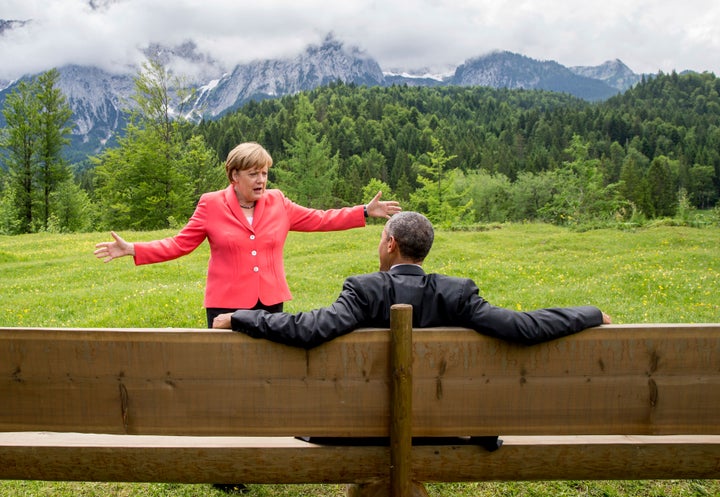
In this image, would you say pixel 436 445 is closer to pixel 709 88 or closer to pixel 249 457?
pixel 249 457

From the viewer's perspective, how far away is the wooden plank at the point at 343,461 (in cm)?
285

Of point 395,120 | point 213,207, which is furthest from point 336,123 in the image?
point 213,207

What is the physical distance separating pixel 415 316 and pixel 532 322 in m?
0.58

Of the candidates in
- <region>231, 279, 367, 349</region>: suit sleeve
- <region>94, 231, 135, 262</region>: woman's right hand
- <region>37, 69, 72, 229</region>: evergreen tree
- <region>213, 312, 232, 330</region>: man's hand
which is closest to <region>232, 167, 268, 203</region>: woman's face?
<region>94, 231, 135, 262</region>: woman's right hand

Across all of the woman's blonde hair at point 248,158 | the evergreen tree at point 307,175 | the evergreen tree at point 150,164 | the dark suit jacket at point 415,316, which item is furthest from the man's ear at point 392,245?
the evergreen tree at point 307,175

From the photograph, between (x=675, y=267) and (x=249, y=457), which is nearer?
(x=249, y=457)

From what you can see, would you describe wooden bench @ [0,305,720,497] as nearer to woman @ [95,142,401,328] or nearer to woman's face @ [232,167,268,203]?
woman @ [95,142,401,328]

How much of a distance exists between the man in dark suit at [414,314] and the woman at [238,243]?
4.73 ft

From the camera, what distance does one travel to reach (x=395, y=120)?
16425cm

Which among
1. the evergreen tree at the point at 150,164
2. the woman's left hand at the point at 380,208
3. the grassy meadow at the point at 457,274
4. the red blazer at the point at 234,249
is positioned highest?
the evergreen tree at the point at 150,164

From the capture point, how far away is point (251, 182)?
4250 millimetres

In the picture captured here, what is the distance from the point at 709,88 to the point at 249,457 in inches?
9231

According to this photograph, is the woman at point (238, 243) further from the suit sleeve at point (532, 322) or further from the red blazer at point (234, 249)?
the suit sleeve at point (532, 322)

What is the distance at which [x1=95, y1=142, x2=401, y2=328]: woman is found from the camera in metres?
4.24
